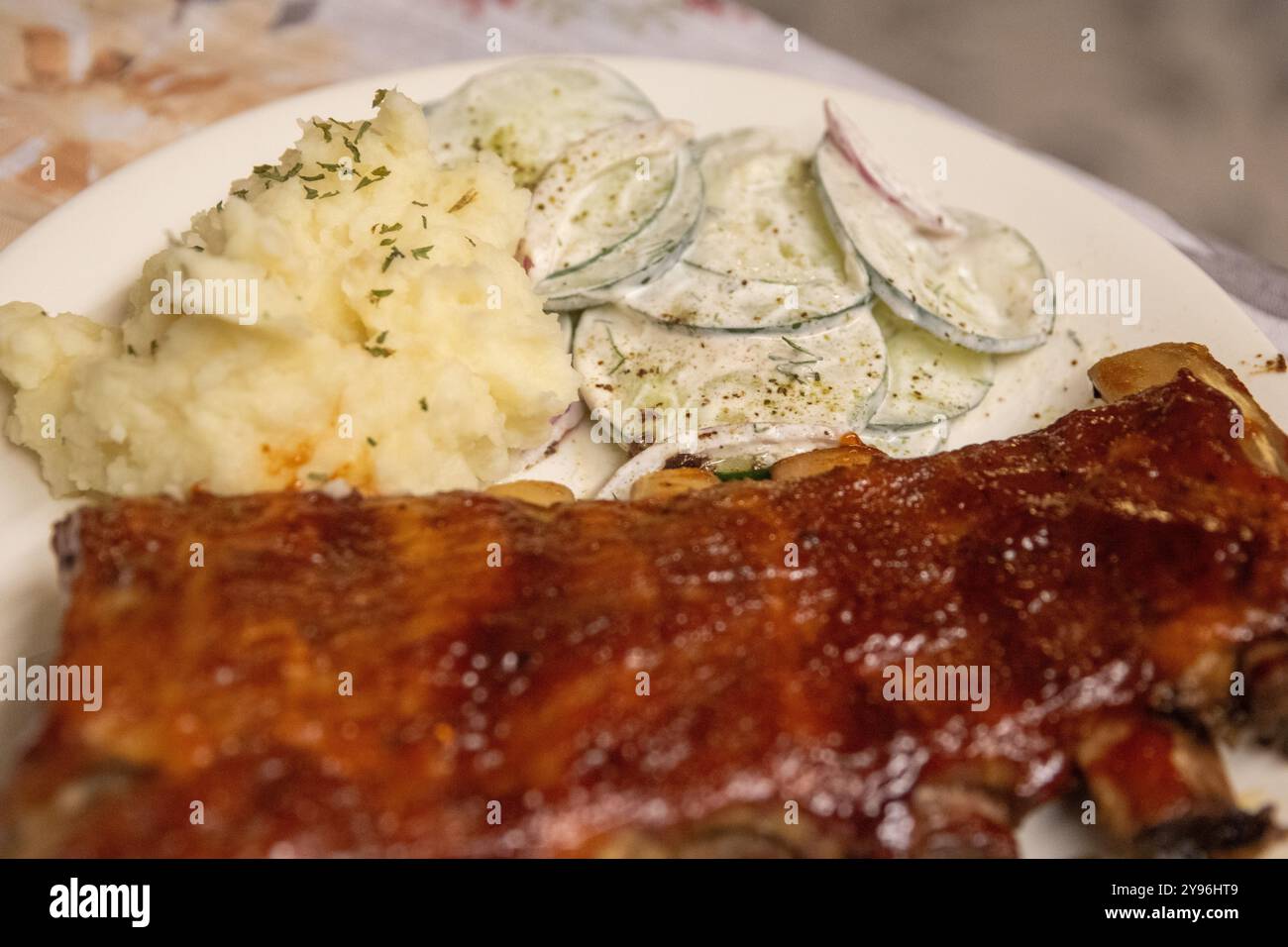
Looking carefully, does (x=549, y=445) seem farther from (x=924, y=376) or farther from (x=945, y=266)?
(x=945, y=266)

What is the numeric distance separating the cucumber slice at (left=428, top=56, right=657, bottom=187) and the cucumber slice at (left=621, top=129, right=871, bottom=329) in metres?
0.55

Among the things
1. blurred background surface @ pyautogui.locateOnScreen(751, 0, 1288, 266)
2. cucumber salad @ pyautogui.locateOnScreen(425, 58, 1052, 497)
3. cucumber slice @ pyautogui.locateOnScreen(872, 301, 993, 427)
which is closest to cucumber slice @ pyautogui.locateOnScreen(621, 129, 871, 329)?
cucumber salad @ pyautogui.locateOnScreen(425, 58, 1052, 497)

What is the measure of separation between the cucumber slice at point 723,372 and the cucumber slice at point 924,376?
0.14 m

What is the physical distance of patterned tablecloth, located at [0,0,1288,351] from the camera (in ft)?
19.4

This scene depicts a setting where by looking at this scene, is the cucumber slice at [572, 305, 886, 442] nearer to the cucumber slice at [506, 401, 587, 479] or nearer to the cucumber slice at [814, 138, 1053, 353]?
the cucumber slice at [506, 401, 587, 479]

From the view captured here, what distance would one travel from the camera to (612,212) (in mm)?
5152

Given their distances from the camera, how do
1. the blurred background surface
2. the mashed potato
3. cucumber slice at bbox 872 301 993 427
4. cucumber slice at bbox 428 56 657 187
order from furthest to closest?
the blurred background surface, cucumber slice at bbox 428 56 657 187, cucumber slice at bbox 872 301 993 427, the mashed potato

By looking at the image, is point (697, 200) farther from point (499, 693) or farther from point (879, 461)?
point (499, 693)

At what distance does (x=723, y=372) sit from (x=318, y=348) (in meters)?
1.71

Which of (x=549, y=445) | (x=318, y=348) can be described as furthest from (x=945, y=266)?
(x=318, y=348)

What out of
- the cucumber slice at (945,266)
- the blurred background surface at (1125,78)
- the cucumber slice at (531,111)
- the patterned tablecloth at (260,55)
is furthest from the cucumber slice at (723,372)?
the blurred background surface at (1125,78)

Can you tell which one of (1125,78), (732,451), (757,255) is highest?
(1125,78)
